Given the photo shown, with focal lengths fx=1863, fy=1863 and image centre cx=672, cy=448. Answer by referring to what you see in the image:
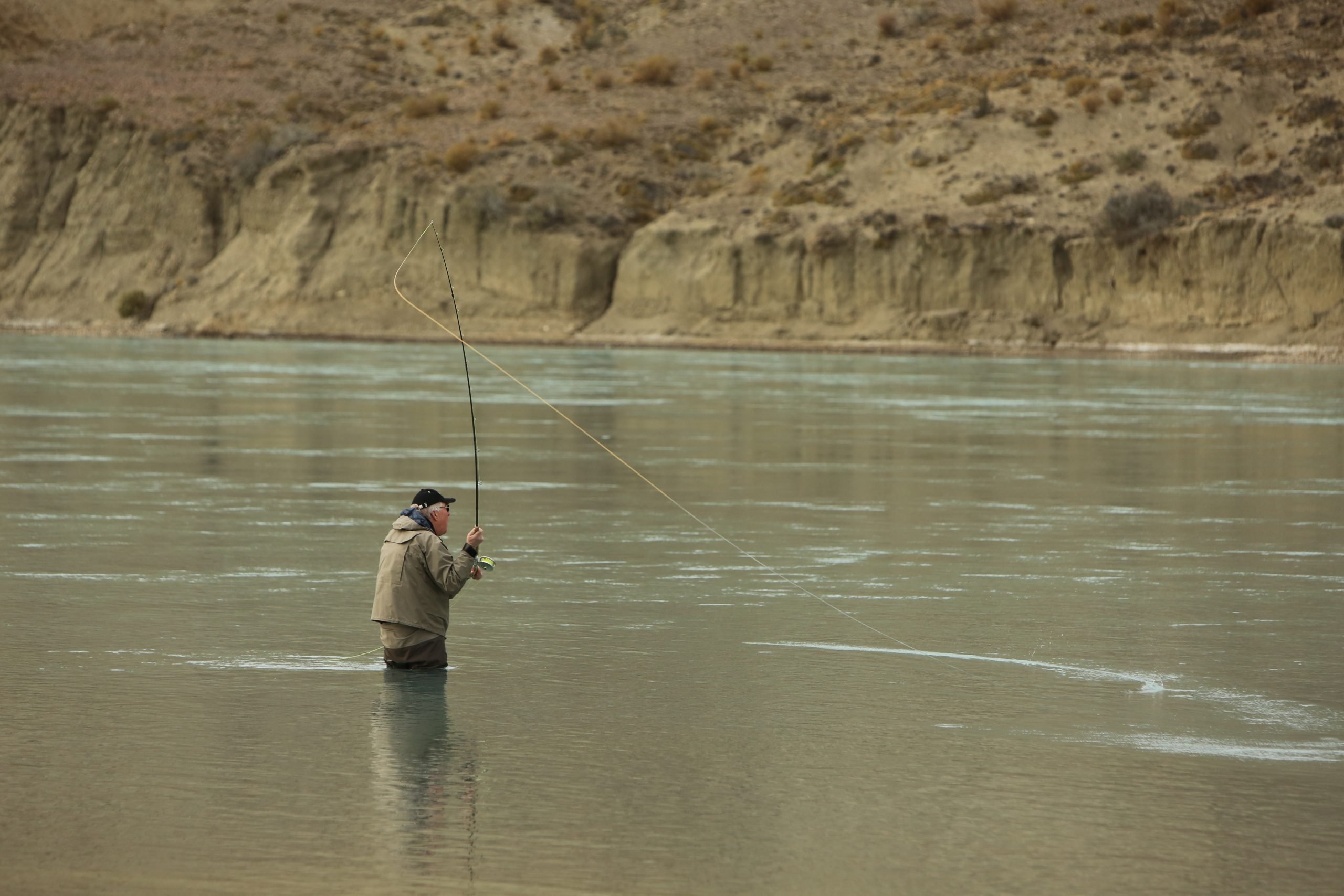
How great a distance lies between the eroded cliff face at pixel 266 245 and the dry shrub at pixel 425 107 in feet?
18.3

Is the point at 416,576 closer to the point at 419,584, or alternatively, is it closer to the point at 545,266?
the point at 419,584

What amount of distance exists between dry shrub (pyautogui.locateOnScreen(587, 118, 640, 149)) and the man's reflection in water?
250 ft

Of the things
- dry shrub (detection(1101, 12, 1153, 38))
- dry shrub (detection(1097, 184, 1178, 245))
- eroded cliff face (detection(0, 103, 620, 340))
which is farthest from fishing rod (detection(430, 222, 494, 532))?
dry shrub (detection(1101, 12, 1153, 38))

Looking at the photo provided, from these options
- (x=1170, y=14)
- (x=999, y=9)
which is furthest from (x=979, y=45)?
(x=1170, y=14)

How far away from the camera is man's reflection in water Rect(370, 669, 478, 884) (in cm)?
636

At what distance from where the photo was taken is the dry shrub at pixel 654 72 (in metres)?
91.1

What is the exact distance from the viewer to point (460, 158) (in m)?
81.3

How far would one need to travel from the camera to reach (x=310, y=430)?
2620 centimetres

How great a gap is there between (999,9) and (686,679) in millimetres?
Result: 88024

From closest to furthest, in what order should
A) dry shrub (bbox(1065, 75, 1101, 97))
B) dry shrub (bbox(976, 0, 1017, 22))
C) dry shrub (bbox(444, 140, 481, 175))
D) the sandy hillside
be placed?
the sandy hillside < dry shrub (bbox(1065, 75, 1101, 97)) < dry shrub (bbox(444, 140, 481, 175)) < dry shrub (bbox(976, 0, 1017, 22))

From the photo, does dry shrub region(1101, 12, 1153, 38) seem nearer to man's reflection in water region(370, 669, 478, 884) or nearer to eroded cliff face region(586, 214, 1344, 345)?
Result: eroded cliff face region(586, 214, 1344, 345)

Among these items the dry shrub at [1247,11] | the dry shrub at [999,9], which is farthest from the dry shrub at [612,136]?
the dry shrub at [1247,11]

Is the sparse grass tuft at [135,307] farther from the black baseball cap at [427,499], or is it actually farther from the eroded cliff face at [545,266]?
the black baseball cap at [427,499]

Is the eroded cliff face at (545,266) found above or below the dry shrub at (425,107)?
below
